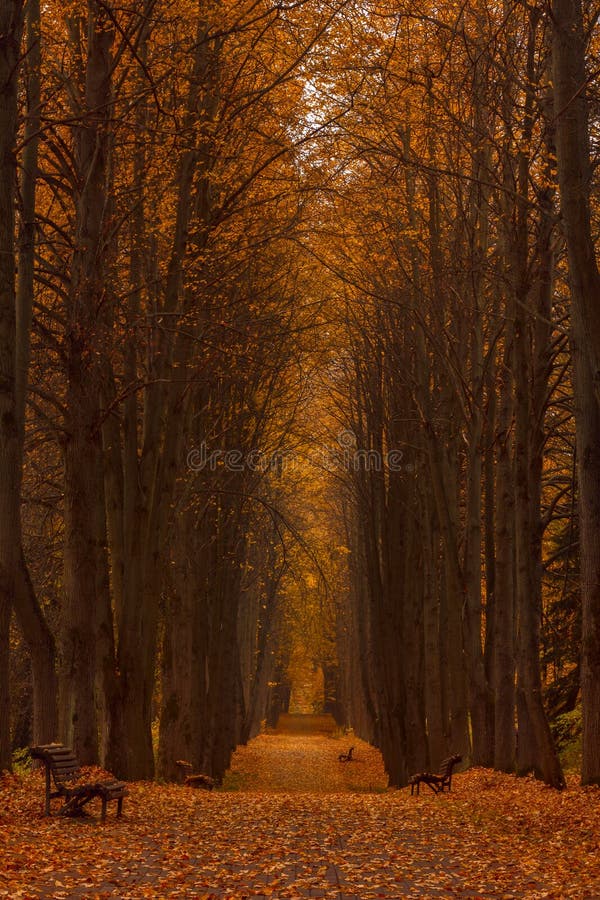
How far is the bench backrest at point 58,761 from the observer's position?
11.6 metres

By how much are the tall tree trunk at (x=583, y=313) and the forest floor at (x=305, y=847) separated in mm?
1380

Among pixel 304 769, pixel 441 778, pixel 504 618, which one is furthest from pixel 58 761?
pixel 304 769

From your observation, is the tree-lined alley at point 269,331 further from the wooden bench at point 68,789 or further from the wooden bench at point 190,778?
the wooden bench at point 68,789

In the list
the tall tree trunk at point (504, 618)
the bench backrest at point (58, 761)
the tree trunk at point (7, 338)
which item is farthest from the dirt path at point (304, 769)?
the tree trunk at point (7, 338)

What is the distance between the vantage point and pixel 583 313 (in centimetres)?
1209

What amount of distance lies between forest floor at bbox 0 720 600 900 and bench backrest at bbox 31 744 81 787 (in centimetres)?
46

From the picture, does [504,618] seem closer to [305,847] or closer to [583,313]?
[583,313]

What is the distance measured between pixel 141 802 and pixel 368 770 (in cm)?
1986

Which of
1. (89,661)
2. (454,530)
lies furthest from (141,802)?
(454,530)

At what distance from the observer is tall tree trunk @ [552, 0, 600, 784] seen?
39.5ft

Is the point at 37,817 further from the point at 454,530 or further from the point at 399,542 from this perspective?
the point at 399,542

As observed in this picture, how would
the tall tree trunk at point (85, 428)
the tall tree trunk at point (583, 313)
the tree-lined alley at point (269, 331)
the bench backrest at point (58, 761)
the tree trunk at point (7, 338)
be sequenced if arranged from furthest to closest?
the tall tree trunk at point (85, 428), the tree-lined alley at point (269, 331), the tree trunk at point (7, 338), the tall tree trunk at point (583, 313), the bench backrest at point (58, 761)

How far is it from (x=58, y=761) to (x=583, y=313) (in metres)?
7.35

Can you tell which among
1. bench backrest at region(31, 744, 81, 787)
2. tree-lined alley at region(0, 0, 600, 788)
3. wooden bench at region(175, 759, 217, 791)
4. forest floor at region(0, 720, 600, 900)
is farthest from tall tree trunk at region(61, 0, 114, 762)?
wooden bench at region(175, 759, 217, 791)
